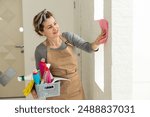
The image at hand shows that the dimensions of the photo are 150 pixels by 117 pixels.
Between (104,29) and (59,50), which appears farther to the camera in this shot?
(59,50)

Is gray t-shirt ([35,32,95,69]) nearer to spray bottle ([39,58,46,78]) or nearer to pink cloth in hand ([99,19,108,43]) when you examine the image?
spray bottle ([39,58,46,78])

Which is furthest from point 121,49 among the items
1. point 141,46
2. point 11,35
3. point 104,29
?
point 11,35

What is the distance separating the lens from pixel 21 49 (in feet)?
11.9

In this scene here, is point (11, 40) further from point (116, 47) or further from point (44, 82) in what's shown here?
point (116, 47)

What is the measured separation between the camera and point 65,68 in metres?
1.71

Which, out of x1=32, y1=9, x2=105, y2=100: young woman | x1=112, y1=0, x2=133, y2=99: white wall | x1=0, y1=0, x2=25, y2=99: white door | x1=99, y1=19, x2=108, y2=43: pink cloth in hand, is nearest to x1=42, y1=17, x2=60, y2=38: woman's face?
x1=32, y1=9, x2=105, y2=100: young woman

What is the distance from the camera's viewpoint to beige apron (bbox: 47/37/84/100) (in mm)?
1699

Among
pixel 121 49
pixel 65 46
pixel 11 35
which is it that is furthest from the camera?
pixel 11 35

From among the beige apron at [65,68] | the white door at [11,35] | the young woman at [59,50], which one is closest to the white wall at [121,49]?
the young woman at [59,50]

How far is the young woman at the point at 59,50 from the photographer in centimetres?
164

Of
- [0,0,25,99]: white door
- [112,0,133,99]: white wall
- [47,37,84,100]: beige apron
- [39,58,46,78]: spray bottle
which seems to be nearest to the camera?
[112,0,133,99]: white wall

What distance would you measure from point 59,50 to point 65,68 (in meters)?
0.14

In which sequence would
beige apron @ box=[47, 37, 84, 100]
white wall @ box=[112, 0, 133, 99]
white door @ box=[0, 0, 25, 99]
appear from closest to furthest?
white wall @ box=[112, 0, 133, 99], beige apron @ box=[47, 37, 84, 100], white door @ box=[0, 0, 25, 99]

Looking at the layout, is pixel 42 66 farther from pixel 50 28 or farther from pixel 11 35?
pixel 11 35
